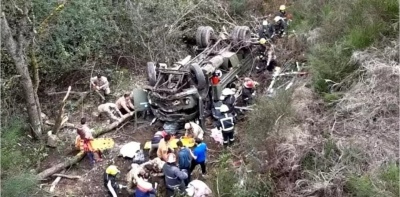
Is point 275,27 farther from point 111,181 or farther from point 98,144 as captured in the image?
point 111,181

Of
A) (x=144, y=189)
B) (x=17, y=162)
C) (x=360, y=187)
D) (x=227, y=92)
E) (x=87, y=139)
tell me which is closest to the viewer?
(x=360, y=187)

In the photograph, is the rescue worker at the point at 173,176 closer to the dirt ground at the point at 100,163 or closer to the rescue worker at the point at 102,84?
the dirt ground at the point at 100,163

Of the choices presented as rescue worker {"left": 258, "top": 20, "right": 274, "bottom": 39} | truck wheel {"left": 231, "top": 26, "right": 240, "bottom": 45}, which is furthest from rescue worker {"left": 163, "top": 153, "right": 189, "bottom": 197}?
rescue worker {"left": 258, "top": 20, "right": 274, "bottom": 39}

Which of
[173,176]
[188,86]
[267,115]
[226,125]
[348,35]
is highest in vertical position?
[348,35]

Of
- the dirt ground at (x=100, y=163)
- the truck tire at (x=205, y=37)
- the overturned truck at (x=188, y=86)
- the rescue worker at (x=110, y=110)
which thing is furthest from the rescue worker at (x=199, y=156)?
the truck tire at (x=205, y=37)

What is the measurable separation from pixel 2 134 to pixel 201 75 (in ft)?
15.1

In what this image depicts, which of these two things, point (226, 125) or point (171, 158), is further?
point (226, 125)

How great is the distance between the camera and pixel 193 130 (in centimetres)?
1073

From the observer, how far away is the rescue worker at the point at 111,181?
9121 millimetres

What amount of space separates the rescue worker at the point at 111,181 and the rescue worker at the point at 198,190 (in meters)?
1.40

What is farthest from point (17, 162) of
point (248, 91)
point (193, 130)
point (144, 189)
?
point (248, 91)

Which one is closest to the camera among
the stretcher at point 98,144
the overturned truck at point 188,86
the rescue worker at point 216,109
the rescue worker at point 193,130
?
the stretcher at point 98,144

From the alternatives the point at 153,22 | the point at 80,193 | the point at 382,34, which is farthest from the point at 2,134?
the point at 382,34

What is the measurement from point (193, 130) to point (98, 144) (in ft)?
7.03
